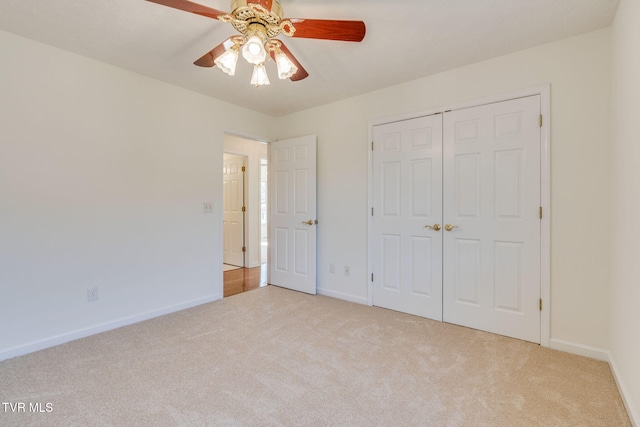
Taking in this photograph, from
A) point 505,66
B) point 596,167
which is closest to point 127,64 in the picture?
point 505,66

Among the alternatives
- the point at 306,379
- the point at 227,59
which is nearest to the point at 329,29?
the point at 227,59

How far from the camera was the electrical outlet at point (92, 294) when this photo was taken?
2.55 metres

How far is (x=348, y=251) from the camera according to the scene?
3.54m

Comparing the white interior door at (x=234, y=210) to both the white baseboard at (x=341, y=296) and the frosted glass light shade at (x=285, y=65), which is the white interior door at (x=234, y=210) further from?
the frosted glass light shade at (x=285, y=65)

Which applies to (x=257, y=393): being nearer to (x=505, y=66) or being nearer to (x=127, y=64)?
(x=127, y=64)

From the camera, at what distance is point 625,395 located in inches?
65.3

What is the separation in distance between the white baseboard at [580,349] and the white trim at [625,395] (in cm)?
8

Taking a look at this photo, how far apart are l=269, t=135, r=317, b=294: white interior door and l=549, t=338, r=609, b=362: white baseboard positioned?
2.40 m

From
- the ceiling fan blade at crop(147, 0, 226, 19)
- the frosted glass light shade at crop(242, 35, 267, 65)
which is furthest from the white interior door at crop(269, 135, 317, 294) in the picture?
the ceiling fan blade at crop(147, 0, 226, 19)

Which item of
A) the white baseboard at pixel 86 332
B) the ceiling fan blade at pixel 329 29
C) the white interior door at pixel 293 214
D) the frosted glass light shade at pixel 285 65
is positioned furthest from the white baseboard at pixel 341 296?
the ceiling fan blade at pixel 329 29

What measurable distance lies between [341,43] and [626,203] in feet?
6.95

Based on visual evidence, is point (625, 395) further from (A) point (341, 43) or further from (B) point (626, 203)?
(A) point (341, 43)

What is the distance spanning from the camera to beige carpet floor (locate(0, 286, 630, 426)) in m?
1.57

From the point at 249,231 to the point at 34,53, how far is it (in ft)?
11.7
